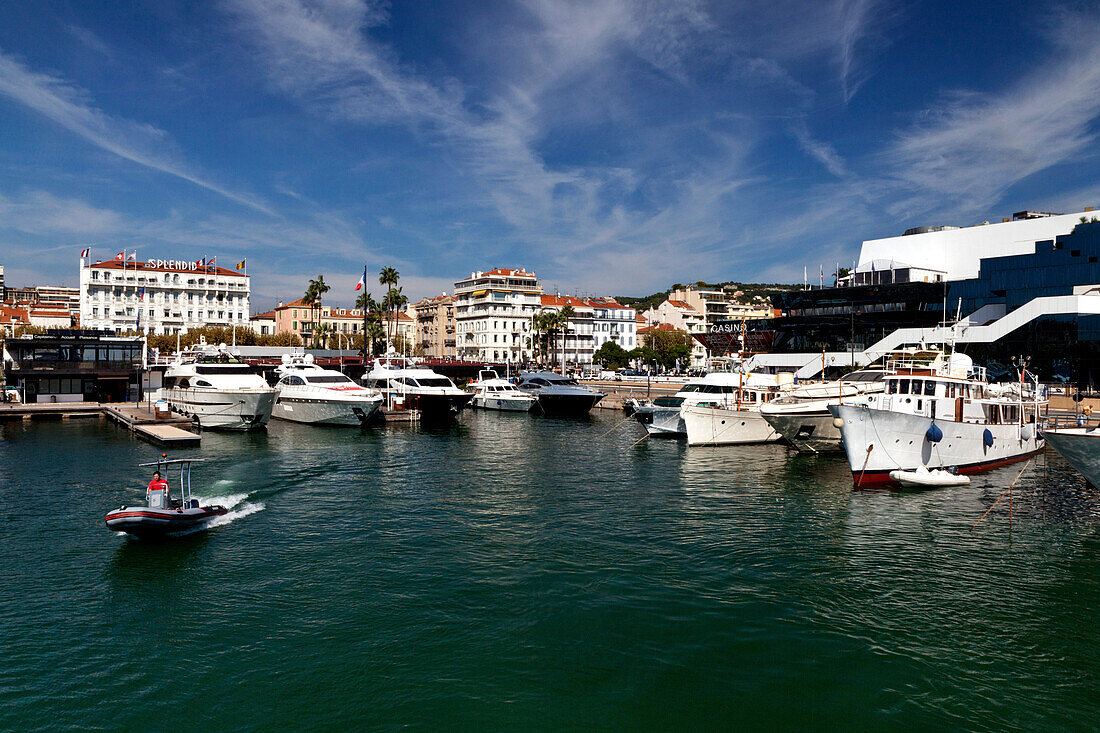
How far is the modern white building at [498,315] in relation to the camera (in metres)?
162

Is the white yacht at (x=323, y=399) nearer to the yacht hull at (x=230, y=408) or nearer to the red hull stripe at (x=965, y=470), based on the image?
the yacht hull at (x=230, y=408)

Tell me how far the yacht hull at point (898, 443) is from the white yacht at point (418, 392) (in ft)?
117

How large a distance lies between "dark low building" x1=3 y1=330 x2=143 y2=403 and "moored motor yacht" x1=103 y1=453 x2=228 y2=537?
51.5m

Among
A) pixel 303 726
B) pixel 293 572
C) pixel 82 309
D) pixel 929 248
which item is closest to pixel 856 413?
pixel 293 572

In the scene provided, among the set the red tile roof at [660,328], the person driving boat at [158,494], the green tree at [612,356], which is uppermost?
the red tile roof at [660,328]

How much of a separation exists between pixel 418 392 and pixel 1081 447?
46.5 m

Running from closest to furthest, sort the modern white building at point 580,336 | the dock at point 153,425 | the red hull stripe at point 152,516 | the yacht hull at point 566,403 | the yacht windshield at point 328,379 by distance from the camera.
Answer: the red hull stripe at point 152,516, the dock at point 153,425, the yacht windshield at point 328,379, the yacht hull at point 566,403, the modern white building at point 580,336

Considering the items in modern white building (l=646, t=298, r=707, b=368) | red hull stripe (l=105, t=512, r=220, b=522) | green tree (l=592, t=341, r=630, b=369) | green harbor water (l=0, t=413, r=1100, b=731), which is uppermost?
modern white building (l=646, t=298, r=707, b=368)

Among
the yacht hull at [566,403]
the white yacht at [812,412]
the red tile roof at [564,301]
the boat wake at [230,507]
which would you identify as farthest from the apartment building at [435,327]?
the boat wake at [230,507]

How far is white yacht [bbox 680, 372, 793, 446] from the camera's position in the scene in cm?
4369

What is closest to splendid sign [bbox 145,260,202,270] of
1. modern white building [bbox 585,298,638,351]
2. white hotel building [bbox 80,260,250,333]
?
white hotel building [bbox 80,260,250,333]

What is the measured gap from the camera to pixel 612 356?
148625mm

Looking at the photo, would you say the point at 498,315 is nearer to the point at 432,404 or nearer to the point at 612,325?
the point at 612,325

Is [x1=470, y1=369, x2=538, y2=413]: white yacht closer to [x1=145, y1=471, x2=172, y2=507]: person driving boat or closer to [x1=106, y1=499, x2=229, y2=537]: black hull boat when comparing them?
[x1=106, y1=499, x2=229, y2=537]: black hull boat
